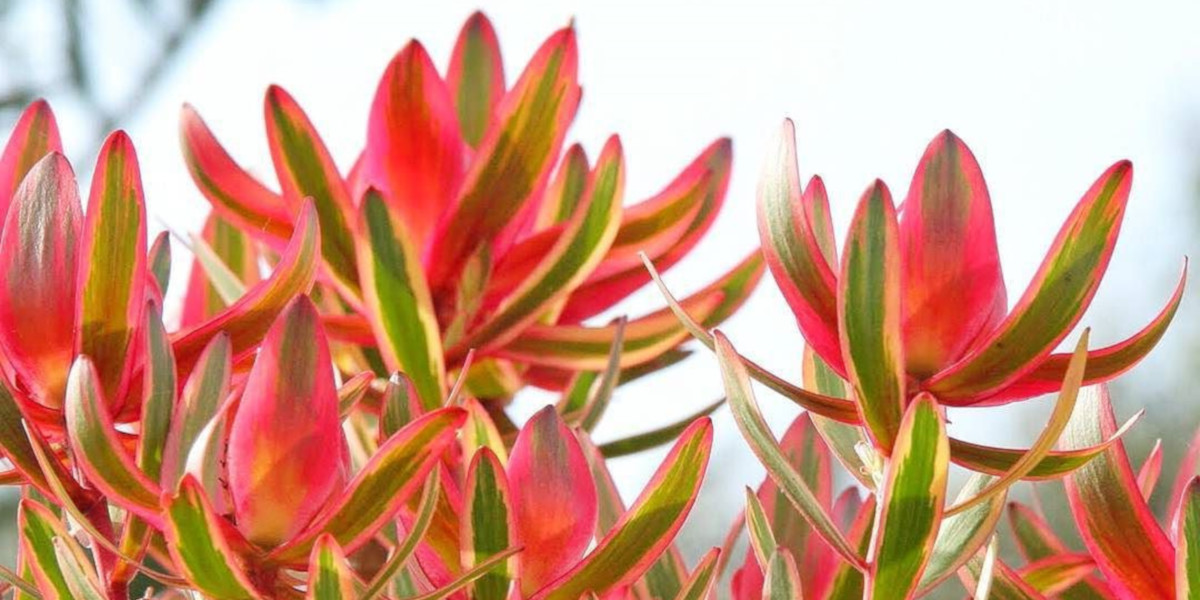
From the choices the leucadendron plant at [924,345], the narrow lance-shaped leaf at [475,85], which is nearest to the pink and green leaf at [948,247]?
the leucadendron plant at [924,345]

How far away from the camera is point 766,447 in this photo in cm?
28

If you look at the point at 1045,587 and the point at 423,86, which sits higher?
the point at 423,86

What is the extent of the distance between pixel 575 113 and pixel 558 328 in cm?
6

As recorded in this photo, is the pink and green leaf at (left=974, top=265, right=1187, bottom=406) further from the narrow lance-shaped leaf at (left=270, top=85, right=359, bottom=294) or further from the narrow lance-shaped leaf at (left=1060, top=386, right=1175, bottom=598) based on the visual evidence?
the narrow lance-shaped leaf at (left=270, top=85, right=359, bottom=294)

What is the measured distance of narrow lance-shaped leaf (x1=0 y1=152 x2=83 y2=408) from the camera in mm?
281

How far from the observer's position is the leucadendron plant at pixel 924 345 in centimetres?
27

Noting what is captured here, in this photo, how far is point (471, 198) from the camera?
39 centimetres

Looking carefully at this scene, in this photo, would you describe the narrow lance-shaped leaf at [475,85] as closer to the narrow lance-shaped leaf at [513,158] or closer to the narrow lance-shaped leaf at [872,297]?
the narrow lance-shaped leaf at [513,158]

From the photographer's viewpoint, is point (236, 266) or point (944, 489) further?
point (236, 266)

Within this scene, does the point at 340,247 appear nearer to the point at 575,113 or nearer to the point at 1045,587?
the point at 575,113

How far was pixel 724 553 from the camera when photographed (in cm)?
34

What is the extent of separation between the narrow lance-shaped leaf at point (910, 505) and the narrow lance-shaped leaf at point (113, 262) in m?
0.14

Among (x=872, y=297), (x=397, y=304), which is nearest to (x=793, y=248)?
(x=872, y=297)

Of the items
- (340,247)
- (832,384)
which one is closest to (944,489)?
(832,384)
